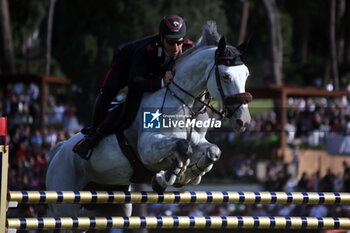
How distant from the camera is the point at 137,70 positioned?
5.65 metres

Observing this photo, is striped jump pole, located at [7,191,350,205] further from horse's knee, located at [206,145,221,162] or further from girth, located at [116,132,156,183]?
girth, located at [116,132,156,183]

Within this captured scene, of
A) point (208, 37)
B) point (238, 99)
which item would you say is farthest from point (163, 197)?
point (208, 37)

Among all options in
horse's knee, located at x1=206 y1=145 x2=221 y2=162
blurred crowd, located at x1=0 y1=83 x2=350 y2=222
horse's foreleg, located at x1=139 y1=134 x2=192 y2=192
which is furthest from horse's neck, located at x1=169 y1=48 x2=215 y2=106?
blurred crowd, located at x1=0 y1=83 x2=350 y2=222

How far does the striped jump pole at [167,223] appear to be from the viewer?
4887 mm

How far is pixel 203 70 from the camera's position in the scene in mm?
5641

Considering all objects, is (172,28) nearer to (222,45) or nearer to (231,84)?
(222,45)

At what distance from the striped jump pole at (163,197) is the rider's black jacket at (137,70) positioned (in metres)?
0.96

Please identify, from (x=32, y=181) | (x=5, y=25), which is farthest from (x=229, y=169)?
(x=5, y=25)

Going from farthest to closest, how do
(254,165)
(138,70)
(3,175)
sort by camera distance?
(254,165)
(138,70)
(3,175)

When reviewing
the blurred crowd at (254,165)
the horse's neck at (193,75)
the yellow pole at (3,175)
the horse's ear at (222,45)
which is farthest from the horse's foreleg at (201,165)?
the blurred crowd at (254,165)

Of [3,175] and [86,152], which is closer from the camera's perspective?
[3,175]

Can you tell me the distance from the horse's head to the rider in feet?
1.40

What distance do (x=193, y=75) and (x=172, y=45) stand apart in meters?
0.32

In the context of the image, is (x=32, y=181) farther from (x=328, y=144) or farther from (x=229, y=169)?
(x=328, y=144)
